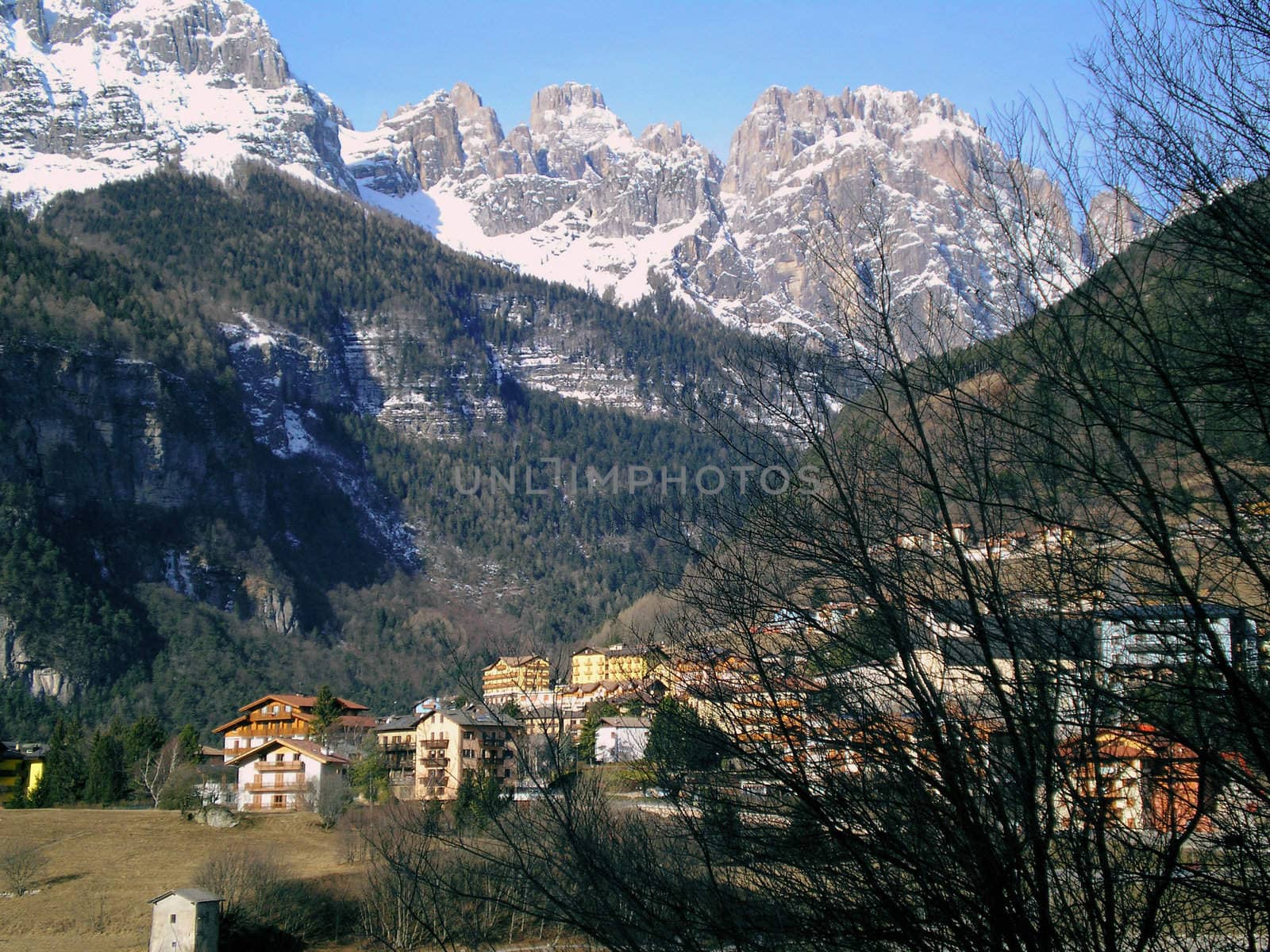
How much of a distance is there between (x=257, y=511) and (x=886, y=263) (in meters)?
117

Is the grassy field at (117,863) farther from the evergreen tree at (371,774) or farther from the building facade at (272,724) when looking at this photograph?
the building facade at (272,724)

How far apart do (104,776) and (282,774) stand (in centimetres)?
677

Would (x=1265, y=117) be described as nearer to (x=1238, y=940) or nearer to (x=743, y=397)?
(x=743, y=397)

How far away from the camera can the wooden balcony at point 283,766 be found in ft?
166

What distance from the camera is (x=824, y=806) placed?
5551mm

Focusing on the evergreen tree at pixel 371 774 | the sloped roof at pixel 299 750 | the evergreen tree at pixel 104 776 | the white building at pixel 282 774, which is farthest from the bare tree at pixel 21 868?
the sloped roof at pixel 299 750

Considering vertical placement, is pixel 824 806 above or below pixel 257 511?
below

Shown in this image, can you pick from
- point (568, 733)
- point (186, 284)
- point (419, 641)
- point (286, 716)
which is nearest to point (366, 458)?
point (186, 284)

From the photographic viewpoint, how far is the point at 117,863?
36750mm

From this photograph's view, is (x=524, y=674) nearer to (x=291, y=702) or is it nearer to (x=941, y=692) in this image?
(x=941, y=692)

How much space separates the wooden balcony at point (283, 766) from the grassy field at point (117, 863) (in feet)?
16.4

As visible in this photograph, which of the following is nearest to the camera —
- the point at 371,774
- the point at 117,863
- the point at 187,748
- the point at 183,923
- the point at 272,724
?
the point at 183,923

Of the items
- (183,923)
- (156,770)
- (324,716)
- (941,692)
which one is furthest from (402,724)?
(941,692)

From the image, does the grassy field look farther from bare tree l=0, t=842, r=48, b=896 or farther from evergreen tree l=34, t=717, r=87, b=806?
evergreen tree l=34, t=717, r=87, b=806
